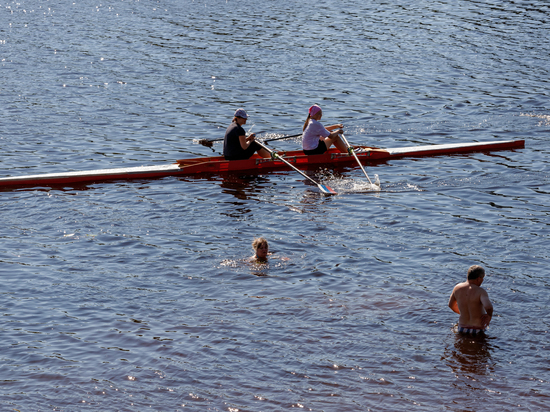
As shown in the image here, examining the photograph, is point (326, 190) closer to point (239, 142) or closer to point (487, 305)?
point (239, 142)

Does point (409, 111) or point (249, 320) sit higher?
point (409, 111)

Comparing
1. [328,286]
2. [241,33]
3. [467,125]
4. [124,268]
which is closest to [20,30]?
[241,33]

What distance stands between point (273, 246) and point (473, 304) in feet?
16.7

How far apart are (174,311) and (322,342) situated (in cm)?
276

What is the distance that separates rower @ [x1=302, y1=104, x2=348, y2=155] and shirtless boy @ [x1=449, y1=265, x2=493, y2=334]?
961 centimetres

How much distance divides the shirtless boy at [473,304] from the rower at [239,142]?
9760 mm

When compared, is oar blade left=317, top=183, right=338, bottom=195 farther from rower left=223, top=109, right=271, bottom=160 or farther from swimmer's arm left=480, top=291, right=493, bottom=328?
swimmer's arm left=480, top=291, right=493, bottom=328

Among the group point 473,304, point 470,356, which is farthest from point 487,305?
point 470,356

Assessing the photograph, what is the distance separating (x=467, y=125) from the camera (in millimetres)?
23906

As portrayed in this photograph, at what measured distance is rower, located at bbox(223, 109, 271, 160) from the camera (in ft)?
63.2

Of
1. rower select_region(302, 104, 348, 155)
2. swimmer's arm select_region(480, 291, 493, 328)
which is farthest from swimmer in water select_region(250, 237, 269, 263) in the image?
rower select_region(302, 104, 348, 155)

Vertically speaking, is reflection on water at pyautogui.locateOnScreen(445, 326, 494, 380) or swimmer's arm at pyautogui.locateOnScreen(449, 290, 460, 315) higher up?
swimmer's arm at pyautogui.locateOnScreen(449, 290, 460, 315)

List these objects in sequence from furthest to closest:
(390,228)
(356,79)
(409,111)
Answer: (356,79), (409,111), (390,228)

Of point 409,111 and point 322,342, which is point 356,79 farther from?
point 322,342
